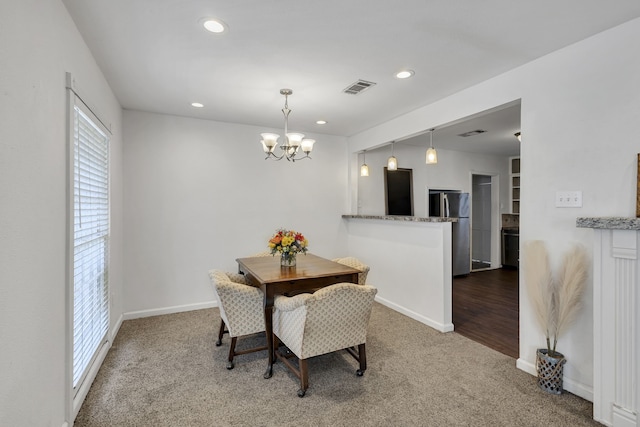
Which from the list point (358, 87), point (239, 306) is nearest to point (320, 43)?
point (358, 87)

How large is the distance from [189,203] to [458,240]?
4.87 metres

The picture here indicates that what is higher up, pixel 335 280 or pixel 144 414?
pixel 335 280

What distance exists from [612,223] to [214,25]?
2.81 metres

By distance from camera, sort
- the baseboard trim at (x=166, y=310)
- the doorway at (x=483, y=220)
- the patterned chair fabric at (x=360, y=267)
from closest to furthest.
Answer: the patterned chair fabric at (x=360, y=267) < the baseboard trim at (x=166, y=310) < the doorway at (x=483, y=220)

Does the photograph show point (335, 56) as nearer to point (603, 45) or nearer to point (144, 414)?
point (603, 45)

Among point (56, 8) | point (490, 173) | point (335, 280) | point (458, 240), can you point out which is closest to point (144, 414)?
point (335, 280)

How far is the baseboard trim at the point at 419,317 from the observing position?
3.46m

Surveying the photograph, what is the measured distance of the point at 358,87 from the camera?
3.13m

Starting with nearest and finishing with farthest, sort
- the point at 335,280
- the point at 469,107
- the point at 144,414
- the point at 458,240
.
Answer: the point at 144,414, the point at 335,280, the point at 469,107, the point at 458,240

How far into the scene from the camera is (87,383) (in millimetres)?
2324

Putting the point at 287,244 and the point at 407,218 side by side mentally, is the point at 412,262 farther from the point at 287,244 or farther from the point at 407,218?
the point at 287,244

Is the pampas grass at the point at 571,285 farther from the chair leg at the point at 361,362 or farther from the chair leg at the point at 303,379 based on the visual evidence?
the chair leg at the point at 303,379

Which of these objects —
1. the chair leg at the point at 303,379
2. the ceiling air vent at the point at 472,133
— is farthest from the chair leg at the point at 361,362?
the ceiling air vent at the point at 472,133

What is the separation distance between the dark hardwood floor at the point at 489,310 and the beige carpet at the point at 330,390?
274mm
